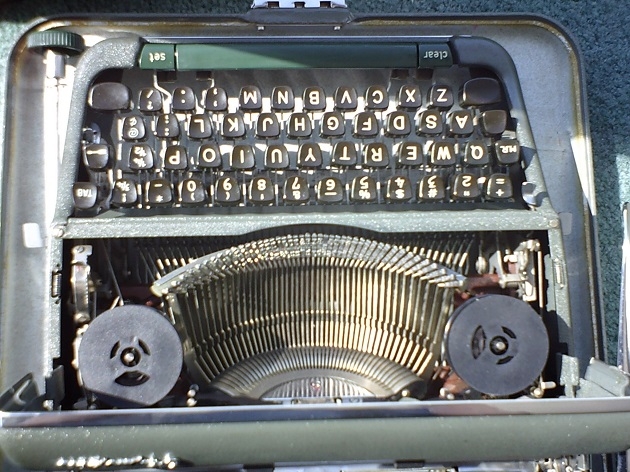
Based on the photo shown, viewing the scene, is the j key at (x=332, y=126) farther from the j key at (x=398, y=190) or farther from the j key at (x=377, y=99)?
the j key at (x=398, y=190)

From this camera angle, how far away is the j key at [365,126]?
84.8 inches

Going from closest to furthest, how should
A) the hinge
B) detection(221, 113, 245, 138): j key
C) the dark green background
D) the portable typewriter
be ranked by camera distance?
the portable typewriter
detection(221, 113, 245, 138): j key
the hinge
the dark green background

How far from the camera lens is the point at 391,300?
7.04 feet

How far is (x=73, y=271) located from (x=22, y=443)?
1.76ft

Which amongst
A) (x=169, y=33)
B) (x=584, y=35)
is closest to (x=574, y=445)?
(x=584, y=35)

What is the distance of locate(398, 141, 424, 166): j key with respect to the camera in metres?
2.12

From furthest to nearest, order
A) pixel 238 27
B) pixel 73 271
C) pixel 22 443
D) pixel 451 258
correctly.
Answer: pixel 238 27
pixel 451 258
pixel 73 271
pixel 22 443

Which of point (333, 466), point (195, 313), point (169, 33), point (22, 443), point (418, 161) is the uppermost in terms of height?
point (169, 33)

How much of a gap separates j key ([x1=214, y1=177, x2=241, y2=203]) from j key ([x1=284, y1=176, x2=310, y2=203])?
0.16m

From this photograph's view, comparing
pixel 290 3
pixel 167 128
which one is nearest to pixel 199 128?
pixel 167 128

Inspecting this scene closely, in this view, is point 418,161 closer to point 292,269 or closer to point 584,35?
point 292,269

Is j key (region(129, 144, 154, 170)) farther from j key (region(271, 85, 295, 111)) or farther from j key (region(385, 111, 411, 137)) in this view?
j key (region(385, 111, 411, 137))

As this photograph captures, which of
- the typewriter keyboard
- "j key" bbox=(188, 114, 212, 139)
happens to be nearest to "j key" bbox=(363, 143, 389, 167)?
the typewriter keyboard

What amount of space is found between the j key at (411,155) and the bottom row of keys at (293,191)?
60 millimetres
